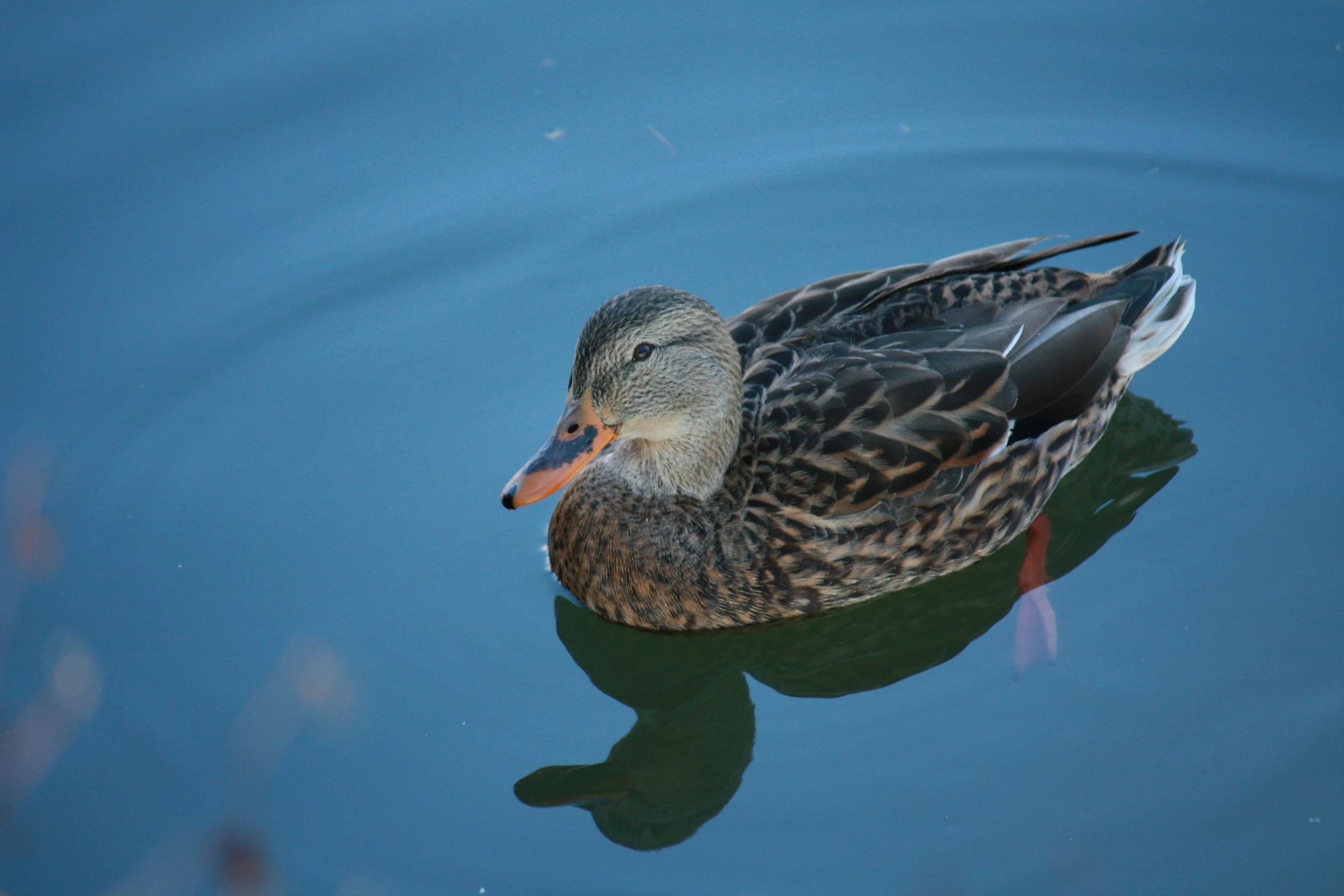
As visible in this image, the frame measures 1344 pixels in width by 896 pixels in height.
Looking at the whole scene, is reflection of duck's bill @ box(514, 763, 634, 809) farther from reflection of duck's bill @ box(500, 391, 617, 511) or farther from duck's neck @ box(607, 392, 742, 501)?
duck's neck @ box(607, 392, 742, 501)

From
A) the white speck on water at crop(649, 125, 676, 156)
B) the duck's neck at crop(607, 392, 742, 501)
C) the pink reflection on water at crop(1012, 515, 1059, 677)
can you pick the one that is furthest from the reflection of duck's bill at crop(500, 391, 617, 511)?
the white speck on water at crop(649, 125, 676, 156)

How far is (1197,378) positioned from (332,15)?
5037mm

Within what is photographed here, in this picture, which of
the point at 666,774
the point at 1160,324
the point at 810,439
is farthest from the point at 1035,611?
the point at 666,774

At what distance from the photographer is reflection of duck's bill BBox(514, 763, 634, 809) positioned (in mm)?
4254

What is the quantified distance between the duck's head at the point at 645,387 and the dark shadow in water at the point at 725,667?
2.47ft

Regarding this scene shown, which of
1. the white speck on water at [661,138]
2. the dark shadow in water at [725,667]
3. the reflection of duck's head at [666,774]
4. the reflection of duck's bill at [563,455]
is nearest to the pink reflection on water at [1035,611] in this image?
the dark shadow in water at [725,667]

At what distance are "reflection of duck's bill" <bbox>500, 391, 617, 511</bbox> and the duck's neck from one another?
0.25 metres

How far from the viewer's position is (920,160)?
662cm

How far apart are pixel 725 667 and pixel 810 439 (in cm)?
91

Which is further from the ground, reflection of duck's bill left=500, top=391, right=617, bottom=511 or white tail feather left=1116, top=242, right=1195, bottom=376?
white tail feather left=1116, top=242, right=1195, bottom=376

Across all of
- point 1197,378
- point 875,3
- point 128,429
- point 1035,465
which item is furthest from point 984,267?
point 128,429

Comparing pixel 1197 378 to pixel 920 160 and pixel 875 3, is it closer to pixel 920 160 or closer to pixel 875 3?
pixel 920 160

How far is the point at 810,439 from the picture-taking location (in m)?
4.54

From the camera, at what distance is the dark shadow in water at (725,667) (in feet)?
14.1
